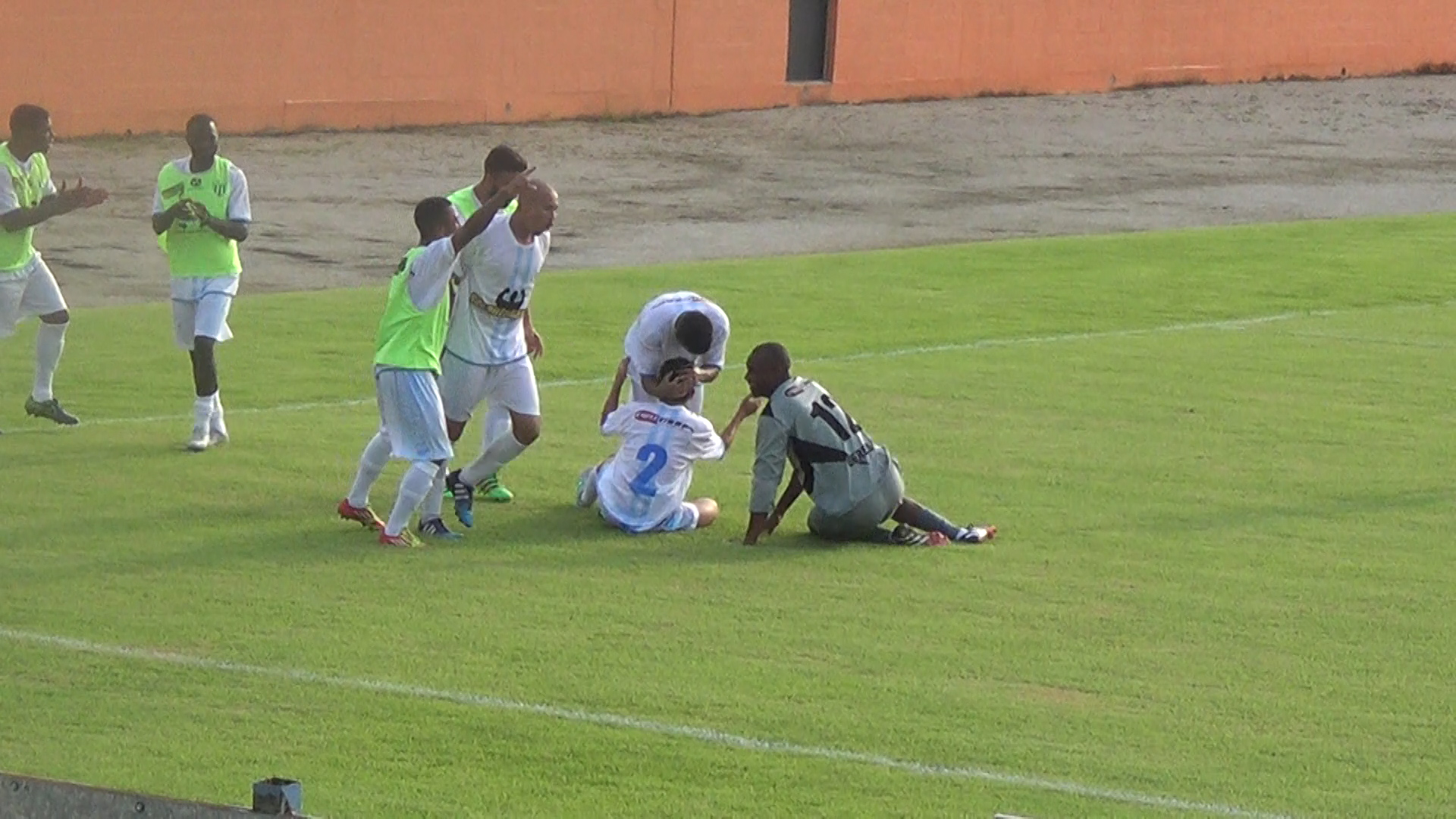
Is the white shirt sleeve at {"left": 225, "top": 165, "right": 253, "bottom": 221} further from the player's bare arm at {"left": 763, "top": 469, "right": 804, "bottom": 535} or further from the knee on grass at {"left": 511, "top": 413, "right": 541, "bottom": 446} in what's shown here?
the player's bare arm at {"left": 763, "top": 469, "right": 804, "bottom": 535}

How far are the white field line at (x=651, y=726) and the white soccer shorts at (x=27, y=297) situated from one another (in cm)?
487

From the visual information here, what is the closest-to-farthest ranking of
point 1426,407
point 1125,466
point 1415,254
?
point 1125,466, point 1426,407, point 1415,254

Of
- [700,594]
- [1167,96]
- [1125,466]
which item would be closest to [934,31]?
[1167,96]

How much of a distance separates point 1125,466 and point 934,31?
23.4m

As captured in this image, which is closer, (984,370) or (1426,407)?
(1426,407)

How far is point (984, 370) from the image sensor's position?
1738 centimetres

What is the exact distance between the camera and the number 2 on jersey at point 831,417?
39.1ft

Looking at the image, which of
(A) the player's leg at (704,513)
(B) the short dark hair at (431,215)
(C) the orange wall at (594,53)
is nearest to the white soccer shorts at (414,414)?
(B) the short dark hair at (431,215)

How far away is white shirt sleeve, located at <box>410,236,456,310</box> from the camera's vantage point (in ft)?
37.6

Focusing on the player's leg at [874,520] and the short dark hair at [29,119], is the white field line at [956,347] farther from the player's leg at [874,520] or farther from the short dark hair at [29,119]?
the player's leg at [874,520]

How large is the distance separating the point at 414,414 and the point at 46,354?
13.6 feet

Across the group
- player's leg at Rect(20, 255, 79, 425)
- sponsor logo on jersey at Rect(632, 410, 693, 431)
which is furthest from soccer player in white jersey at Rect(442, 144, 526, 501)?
player's leg at Rect(20, 255, 79, 425)

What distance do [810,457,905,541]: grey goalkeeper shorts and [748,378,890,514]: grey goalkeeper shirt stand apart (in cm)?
3

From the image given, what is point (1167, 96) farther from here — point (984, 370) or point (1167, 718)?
point (1167, 718)
